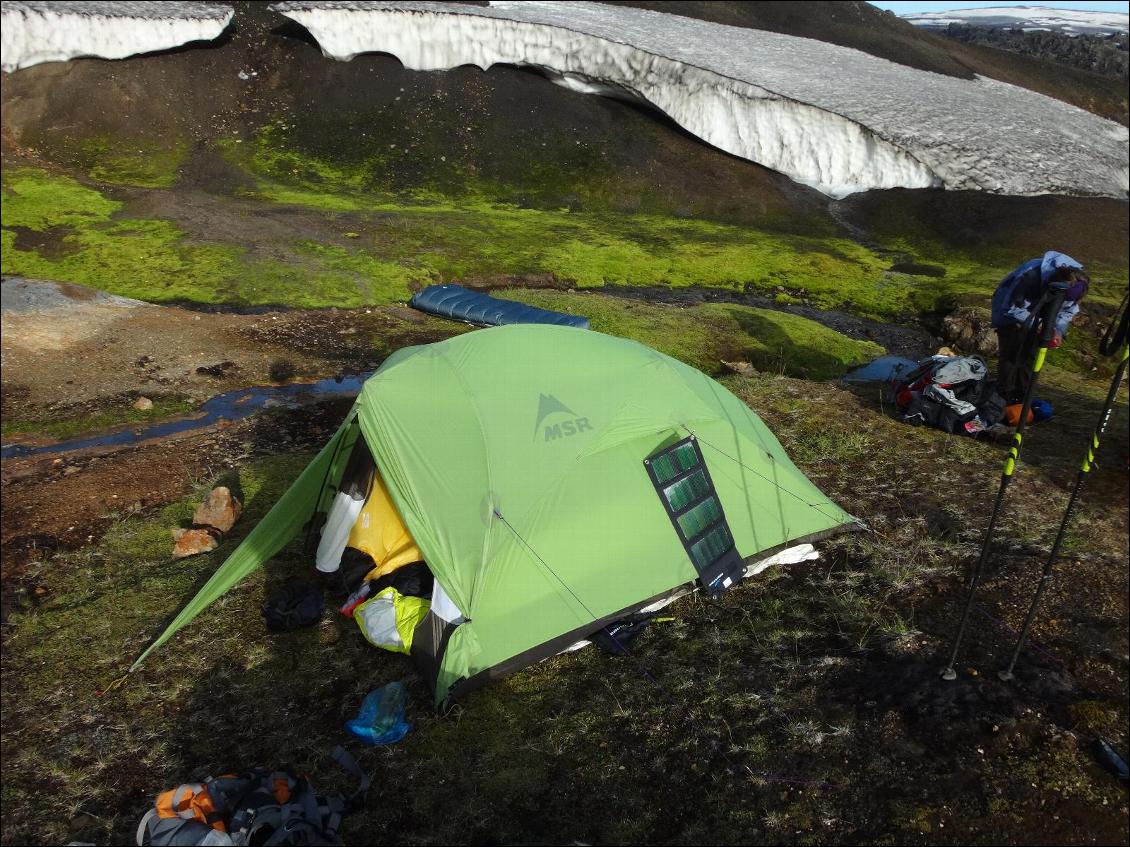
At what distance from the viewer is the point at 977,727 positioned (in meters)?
6.96

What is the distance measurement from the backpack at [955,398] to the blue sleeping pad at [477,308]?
8.16 m

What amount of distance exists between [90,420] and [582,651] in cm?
1185

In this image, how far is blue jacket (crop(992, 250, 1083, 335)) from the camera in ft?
37.5

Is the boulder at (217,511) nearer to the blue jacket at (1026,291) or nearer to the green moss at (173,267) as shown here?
the green moss at (173,267)

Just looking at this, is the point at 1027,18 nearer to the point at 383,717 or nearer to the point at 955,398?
the point at 955,398

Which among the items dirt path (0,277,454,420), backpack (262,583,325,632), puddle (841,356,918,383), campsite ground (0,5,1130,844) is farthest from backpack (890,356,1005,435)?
dirt path (0,277,454,420)

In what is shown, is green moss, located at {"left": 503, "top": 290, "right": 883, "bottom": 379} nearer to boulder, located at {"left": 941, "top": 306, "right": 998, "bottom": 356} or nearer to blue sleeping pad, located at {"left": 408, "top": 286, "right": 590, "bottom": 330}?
blue sleeping pad, located at {"left": 408, "top": 286, "right": 590, "bottom": 330}

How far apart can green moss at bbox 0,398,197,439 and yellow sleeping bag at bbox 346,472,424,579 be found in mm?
8185

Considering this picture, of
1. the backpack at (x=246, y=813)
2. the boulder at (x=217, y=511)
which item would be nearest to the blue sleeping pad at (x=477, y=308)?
the boulder at (x=217, y=511)

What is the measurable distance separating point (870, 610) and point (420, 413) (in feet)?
18.8

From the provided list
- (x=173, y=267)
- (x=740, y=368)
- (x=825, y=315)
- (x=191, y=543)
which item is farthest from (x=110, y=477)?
(x=825, y=315)

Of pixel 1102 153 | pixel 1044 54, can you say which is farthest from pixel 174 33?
pixel 1044 54

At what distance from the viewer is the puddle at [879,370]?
61.0 ft

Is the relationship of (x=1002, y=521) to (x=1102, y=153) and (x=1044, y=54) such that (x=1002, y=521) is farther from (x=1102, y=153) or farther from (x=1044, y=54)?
(x=1044, y=54)
